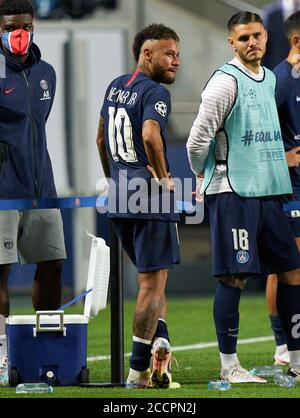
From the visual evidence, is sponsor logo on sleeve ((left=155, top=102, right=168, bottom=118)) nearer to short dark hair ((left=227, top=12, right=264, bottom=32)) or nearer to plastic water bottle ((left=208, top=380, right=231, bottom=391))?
short dark hair ((left=227, top=12, right=264, bottom=32))

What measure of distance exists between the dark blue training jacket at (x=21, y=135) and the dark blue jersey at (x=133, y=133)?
0.71 metres

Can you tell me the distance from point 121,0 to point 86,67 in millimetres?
2879

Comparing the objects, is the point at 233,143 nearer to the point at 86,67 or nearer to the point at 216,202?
the point at 216,202

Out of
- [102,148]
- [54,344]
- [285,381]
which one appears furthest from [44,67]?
[285,381]

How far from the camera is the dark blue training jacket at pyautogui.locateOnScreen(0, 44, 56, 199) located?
26.4 ft

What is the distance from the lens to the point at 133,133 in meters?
7.41

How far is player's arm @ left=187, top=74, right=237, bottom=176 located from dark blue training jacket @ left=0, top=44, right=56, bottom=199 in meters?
1.09

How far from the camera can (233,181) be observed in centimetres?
750

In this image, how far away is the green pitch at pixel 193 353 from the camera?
7043mm

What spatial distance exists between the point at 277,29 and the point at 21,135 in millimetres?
7900


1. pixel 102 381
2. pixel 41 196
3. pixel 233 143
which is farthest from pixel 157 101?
pixel 102 381

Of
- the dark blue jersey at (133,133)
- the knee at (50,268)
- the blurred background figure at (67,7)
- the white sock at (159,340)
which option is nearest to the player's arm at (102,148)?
the dark blue jersey at (133,133)

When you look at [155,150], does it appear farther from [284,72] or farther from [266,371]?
[284,72]

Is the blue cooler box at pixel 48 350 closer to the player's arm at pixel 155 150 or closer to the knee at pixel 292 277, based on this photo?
the player's arm at pixel 155 150
